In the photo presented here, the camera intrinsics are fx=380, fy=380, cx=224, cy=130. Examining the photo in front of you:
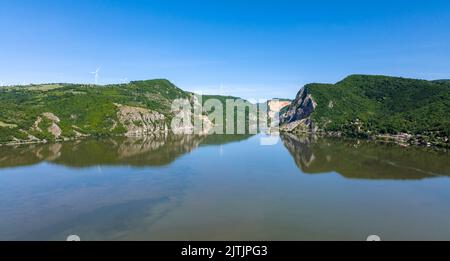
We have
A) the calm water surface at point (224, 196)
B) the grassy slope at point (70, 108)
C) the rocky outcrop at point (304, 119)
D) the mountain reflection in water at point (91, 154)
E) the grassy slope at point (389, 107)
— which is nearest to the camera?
the calm water surface at point (224, 196)

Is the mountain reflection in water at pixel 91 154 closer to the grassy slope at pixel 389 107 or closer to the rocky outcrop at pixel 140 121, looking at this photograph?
the rocky outcrop at pixel 140 121

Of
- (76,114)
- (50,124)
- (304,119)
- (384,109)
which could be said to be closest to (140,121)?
(76,114)

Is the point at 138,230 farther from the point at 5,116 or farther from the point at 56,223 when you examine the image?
the point at 5,116

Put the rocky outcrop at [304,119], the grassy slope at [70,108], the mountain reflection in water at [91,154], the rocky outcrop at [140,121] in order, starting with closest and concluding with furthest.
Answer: the mountain reflection in water at [91,154]
the grassy slope at [70,108]
the rocky outcrop at [140,121]
the rocky outcrop at [304,119]

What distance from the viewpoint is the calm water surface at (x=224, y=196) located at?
36.7 metres

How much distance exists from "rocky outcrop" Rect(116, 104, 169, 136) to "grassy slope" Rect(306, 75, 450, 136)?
2803 inches

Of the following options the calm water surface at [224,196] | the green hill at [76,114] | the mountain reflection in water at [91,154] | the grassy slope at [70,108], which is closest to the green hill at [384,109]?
the calm water surface at [224,196]

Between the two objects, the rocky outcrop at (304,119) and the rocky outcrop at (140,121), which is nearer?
the rocky outcrop at (140,121)

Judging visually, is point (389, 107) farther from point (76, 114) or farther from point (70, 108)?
point (70, 108)

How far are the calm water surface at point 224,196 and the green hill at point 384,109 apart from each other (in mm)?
35117

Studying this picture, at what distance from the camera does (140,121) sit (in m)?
162

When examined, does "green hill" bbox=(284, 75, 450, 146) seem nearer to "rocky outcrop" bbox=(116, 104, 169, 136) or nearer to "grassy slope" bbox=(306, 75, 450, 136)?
"grassy slope" bbox=(306, 75, 450, 136)
